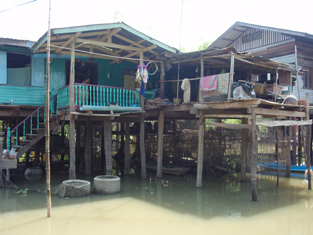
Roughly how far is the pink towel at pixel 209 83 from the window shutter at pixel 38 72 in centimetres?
649

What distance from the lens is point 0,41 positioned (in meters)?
11.5

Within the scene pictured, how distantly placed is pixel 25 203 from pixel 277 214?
7.10 metres

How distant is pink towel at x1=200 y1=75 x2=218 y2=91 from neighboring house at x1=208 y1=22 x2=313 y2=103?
6267mm

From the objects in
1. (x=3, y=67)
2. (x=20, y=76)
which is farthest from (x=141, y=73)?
(x=3, y=67)

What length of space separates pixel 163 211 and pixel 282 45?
459 inches

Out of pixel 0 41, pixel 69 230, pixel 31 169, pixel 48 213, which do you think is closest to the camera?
pixel 69 230

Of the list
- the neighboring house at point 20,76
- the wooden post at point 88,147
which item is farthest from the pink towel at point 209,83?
the neighboring house at point 20,76

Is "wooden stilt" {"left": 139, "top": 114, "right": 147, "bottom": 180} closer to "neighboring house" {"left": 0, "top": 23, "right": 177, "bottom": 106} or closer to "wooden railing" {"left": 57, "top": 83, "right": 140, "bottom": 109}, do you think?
"wooden railing" {"left": 57, "top": 83, "right": 140, "bottom": 109}

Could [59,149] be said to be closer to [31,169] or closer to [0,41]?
[31,169]

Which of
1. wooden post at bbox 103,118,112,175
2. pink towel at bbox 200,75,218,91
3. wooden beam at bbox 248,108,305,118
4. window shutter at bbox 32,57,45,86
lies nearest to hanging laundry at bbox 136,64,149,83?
wooden post at bbox 103,118,112,175

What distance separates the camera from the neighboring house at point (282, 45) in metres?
15.3

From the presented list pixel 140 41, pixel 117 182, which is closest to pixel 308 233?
pixel 117 182

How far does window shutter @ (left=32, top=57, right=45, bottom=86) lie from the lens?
40.2 ft

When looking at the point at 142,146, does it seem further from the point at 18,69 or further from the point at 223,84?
the point at 18,69
